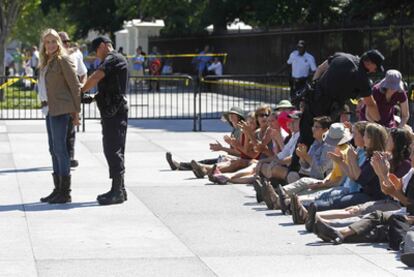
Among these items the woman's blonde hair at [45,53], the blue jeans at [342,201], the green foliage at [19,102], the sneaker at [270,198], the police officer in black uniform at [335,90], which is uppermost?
the woman's blonde hair at [45,53]

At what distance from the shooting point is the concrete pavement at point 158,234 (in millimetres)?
8664

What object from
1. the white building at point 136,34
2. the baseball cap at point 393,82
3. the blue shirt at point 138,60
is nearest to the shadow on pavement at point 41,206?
the baseball cap at point 393,82

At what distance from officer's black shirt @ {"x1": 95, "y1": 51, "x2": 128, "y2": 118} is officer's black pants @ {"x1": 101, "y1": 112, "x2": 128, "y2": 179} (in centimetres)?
9

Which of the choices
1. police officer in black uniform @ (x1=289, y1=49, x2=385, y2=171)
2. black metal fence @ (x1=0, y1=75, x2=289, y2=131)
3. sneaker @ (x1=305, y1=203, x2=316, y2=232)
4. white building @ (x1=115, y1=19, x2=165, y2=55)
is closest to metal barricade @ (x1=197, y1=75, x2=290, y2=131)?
black metal fence @ (x1=0, y1=75, x2=289, y2=131)

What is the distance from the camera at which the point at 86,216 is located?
11234 mm

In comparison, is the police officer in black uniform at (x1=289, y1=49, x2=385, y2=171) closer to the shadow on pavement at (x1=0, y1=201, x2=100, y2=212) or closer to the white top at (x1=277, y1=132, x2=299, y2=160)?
the white top at (x1=277, y1=132, x2=299, y2=160)

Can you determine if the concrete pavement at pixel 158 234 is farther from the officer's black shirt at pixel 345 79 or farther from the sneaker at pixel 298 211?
the officer's black shirt at pixel 345 79

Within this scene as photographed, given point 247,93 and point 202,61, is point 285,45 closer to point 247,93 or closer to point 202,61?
point 247,93

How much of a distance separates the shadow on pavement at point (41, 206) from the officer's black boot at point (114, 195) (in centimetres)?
10

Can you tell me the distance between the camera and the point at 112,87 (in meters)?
11.9

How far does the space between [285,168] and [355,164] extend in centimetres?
226

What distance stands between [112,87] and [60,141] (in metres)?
0.80

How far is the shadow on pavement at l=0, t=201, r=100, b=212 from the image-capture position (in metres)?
11.7

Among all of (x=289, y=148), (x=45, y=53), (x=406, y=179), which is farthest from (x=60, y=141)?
(x=406, y=179)
